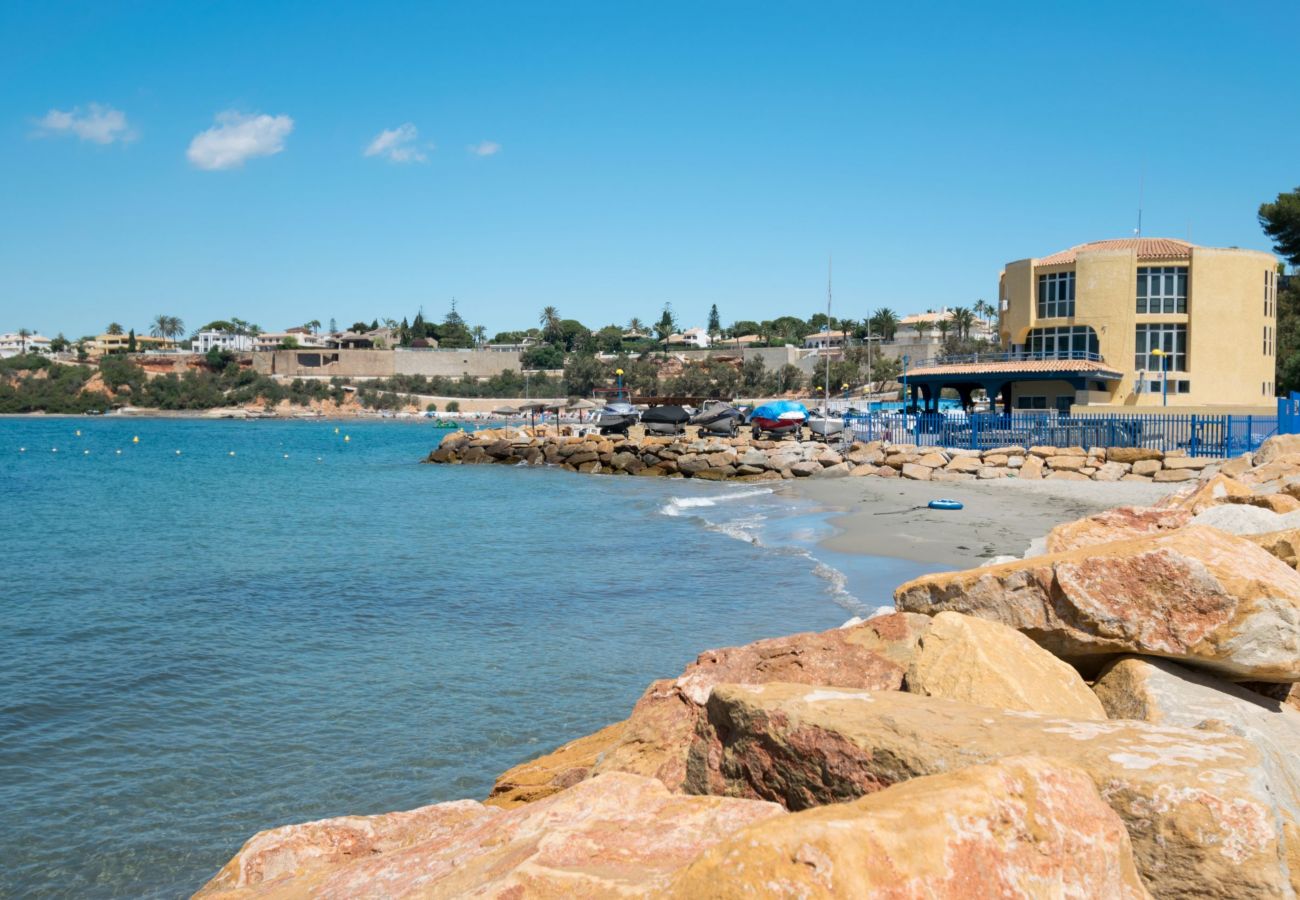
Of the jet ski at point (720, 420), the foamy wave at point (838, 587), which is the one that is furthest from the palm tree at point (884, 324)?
the foamy wave at point (838, 587)

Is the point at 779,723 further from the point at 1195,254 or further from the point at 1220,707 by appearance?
the point at 1195,254

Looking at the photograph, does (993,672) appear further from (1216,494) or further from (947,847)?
(1216,494)

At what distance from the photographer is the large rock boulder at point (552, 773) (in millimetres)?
6293

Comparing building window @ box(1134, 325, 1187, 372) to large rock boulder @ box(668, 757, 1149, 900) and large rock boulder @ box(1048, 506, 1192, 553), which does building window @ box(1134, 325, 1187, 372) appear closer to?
large rock boulder @ box(1048, 506, 1192, 553)

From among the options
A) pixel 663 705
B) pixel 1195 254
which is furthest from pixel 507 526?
pixel 1195 254

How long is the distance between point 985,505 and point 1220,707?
890 inches

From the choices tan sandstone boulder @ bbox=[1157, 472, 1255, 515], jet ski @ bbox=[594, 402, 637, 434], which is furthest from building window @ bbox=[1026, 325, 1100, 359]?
tan sandstone boulder @ bbox=[1157, 472, 1255, 515]

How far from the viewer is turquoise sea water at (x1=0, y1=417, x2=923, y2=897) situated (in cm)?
807

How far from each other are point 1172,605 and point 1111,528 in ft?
12.2

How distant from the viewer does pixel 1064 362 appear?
44.8 m

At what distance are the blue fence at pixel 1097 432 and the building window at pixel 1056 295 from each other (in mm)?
10007

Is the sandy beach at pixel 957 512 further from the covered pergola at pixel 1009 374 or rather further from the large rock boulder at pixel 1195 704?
the covered pergola at pixel 1009 374

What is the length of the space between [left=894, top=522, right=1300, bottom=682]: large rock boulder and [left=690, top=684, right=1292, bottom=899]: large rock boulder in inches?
57.0

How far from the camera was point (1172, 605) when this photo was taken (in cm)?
507
